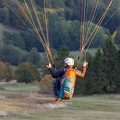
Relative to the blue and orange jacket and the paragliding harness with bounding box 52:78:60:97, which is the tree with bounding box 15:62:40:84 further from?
the blue and orange jacket

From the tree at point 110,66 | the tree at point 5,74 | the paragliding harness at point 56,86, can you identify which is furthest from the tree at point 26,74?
the paragliding harness at point 56,86

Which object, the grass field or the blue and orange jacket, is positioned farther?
the grass field

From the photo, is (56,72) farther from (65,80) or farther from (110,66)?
(110,66)

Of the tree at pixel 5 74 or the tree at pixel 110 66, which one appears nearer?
the tree at pixel 110 66

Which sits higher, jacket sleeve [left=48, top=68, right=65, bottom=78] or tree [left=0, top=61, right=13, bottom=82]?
jacket sleeve [left=48, top=68, right=65, bottom=78]

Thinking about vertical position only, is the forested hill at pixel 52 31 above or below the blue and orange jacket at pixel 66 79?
above

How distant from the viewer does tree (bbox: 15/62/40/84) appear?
9075 centimetres

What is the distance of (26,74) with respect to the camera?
90.7 m

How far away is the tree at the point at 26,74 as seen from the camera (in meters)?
90.8

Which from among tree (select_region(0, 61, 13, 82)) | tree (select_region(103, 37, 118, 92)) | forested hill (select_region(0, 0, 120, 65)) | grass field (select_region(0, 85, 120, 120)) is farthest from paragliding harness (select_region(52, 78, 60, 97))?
forested hill (select_region(0, 0, 120, 65))

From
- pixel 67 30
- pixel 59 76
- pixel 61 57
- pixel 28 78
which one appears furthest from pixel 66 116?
pixel 67 30

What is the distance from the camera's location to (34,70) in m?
93.4

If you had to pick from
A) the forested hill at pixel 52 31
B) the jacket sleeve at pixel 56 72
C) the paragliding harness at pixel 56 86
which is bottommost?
the paragliding harness at pixel 56 86

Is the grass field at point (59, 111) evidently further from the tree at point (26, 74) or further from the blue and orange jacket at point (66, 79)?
the tree at point (26, 74)
